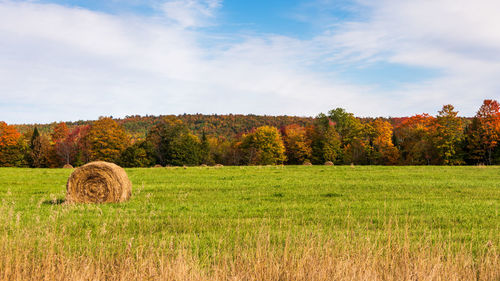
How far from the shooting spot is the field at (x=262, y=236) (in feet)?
19.8

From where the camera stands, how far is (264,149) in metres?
78.4

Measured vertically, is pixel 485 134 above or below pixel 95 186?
above

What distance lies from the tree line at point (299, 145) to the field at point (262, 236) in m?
46.5

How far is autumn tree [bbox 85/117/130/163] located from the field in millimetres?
51302

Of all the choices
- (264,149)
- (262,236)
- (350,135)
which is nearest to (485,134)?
(350,135)

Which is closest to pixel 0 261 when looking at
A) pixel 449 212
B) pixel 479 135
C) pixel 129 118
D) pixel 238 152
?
pixel 449 212

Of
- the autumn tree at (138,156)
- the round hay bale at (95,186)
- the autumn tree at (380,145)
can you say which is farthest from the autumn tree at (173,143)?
the round hay bale at (95,186)

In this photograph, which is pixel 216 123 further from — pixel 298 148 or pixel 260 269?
pixel 260 269

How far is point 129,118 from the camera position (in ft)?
568

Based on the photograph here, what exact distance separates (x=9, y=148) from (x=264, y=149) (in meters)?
50.0

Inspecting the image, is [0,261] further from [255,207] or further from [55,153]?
[55,153]

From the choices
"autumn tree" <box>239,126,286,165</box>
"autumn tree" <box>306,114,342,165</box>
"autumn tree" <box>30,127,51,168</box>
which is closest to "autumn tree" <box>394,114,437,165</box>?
"autumn tree" <box>306,114,342,165</box>

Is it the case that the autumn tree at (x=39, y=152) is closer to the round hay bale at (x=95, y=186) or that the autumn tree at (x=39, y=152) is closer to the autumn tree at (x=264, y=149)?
the autumn tree at (x=264, y=149)

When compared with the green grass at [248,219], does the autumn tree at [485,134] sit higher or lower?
higher
